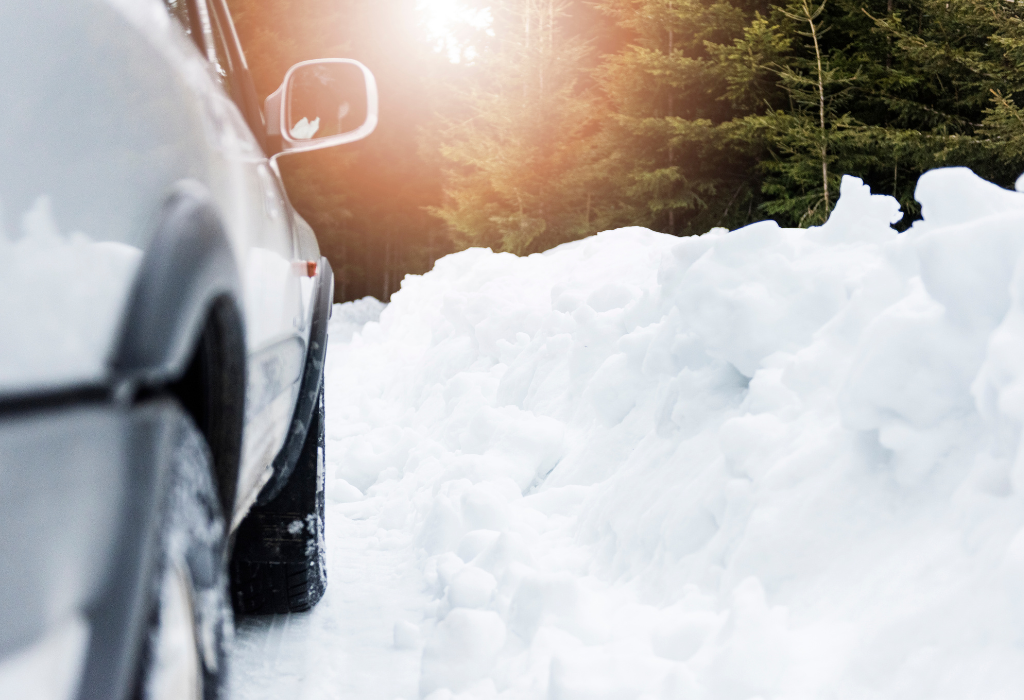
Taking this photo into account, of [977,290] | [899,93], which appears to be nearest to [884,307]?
[977,290]

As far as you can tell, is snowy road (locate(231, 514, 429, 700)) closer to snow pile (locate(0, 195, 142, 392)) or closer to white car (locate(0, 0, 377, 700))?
white car (locate(0, 0, 377, 700))

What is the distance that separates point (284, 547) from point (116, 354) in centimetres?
229

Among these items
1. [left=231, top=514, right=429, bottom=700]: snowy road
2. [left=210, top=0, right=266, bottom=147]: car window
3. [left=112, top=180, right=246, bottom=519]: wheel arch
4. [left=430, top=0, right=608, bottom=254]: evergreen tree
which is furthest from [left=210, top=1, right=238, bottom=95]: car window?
[left=430, top=0, right=608, bottom=254]: evergreen tree

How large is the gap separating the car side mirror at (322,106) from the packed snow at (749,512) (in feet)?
4.87

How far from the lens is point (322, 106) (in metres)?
2.86

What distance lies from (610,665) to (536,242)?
1438cm

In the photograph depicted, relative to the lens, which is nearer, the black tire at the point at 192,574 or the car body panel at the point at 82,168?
the car body panel at the point at 82,168

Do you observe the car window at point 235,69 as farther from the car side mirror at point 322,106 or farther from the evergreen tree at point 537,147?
the evergreen tree at point 537,147

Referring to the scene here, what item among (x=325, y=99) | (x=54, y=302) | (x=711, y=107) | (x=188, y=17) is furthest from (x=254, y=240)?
(x=711, y=107)

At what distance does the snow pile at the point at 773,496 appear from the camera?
1.82 metres

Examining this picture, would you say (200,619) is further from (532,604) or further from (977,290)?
(977,290)

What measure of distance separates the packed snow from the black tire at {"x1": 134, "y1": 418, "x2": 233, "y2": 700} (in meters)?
1.13

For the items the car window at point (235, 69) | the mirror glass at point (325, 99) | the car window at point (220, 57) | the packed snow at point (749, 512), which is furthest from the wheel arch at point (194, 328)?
the mirror glass at point (325, 99)

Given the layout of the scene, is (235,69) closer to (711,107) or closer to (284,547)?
(284,547)
